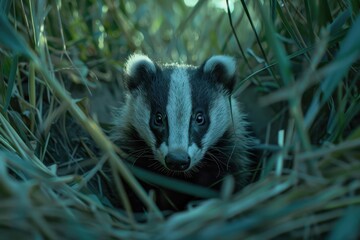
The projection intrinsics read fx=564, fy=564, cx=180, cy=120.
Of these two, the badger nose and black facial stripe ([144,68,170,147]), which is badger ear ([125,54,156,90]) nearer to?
black facial stripe ([144,68,170,147])

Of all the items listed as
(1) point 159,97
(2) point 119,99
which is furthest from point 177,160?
(2) point 119,99

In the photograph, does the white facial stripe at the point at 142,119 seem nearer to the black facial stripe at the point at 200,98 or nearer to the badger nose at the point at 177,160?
the black facial stripe at the point at 200,98

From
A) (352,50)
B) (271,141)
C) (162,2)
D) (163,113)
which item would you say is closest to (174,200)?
(163,113)

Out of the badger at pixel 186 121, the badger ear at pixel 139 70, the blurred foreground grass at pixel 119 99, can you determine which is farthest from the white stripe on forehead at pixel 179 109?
the blurred foreground grass at pixel 119 99

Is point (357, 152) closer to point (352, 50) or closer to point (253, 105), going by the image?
point (352, 50)

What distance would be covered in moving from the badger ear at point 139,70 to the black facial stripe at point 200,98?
0.24 metres

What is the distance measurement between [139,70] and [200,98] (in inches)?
18.0

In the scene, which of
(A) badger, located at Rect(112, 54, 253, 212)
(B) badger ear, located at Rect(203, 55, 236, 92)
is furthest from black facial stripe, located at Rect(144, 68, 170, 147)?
(B) badger ear, located at Rect(203, 55, 236, 92)

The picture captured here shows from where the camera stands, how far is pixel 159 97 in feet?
10.5

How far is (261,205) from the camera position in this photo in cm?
190

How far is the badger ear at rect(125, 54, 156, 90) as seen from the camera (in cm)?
340

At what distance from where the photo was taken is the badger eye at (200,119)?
3.13 metres

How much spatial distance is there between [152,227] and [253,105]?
8.09ft

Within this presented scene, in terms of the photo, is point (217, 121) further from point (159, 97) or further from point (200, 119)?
point (159, 97)
